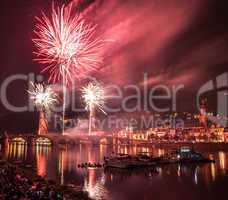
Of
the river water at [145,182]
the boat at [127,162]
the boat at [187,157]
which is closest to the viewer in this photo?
the river water at [145,182]

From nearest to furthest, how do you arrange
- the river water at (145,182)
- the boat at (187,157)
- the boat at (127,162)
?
1. the river water at (145,182)
2. the boat at (127,162)
3. the boat at (187,157)

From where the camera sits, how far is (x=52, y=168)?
43250 mm

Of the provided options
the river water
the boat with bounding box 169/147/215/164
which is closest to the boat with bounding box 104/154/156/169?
the river water

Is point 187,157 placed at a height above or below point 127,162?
above

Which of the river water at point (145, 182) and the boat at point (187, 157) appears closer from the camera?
the river water at point (145, 182)

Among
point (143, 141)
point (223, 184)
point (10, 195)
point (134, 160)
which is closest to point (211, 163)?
point (134, 160)

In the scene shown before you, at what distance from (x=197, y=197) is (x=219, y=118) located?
115 m

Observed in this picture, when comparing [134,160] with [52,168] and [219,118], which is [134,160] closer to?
[52,168]

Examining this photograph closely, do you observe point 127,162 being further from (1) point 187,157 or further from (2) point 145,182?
(1) point 187,157

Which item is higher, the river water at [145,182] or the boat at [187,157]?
the boat at [187,157]

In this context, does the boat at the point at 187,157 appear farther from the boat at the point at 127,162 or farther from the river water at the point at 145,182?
the river water at the point at 145,182

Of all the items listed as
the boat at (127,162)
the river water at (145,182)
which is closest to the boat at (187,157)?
the boat at (127,162)

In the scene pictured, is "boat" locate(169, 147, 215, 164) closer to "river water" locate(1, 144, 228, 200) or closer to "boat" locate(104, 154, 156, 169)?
"boat" locate(104, 154, 156, 169)

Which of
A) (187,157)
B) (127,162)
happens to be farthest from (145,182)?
(187,157)
